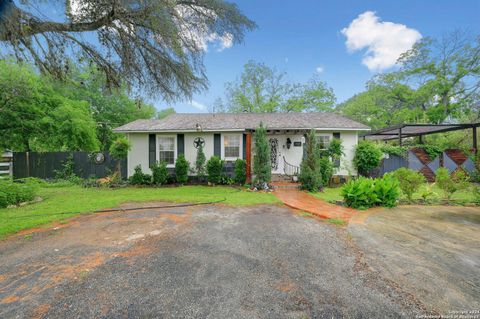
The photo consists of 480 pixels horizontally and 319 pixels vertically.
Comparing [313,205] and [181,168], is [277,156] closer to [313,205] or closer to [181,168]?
[313,205]

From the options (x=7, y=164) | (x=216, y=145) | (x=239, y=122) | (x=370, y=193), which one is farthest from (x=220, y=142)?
(x=7, y=164)

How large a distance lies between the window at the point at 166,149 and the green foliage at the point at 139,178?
1239mm

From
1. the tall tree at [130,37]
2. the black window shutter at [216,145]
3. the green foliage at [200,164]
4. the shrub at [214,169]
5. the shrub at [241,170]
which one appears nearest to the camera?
the tall tree at [130,37]

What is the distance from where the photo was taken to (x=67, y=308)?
75.1 inches

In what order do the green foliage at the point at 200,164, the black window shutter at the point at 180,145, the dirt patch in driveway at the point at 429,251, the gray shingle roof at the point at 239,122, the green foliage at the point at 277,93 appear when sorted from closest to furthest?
1. the dirt patch in driveway at the point at 429,251
2. the green foliage at the point at 200,164
3. the gray shingle roof at the point at 239,122
4. the black window shutter at the point at 180,145
5. the green foliage at the point at 277,93

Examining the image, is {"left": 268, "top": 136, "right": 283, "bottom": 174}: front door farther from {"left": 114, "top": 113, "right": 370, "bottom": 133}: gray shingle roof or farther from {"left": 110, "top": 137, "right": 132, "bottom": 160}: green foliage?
{"left": 110, "top": 137, "right": 132, "bottom": 160}: green foliage

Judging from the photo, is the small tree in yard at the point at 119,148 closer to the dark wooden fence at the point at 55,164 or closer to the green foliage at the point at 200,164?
the dark wooden fence at the point at 55,164

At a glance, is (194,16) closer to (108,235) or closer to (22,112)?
(108,235)

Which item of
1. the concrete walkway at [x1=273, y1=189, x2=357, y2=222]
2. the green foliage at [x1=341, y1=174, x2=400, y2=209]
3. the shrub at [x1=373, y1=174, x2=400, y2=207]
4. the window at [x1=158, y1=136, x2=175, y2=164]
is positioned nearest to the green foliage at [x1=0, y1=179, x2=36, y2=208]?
the window at [x1=158, y1=136, x2=175, y2=164]

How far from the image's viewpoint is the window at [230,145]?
10586mm

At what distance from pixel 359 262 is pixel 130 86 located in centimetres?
626

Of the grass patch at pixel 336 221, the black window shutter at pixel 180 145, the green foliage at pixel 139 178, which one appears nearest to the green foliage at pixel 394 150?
the grass patch at pixel 336 221

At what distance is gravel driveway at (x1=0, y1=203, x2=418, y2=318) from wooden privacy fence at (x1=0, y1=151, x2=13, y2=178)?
10.5 m

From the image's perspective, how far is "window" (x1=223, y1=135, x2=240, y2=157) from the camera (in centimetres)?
1059
